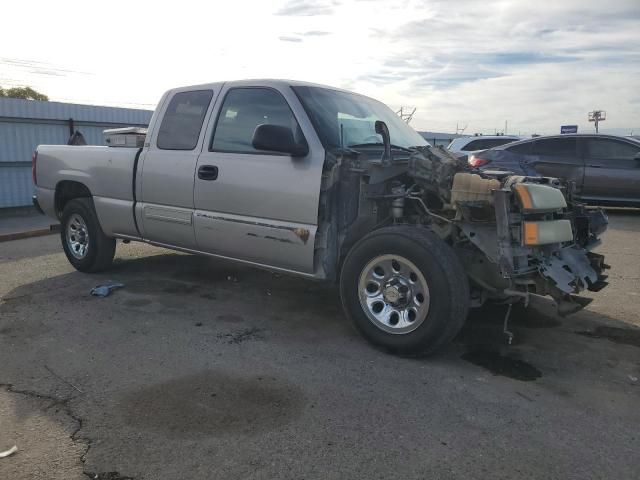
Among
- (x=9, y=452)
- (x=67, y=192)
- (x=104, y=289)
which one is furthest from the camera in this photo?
(x=67, y=192)

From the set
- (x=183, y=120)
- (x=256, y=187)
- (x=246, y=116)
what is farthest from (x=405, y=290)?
(x=183, y=120)

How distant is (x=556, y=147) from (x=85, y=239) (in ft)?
29.7

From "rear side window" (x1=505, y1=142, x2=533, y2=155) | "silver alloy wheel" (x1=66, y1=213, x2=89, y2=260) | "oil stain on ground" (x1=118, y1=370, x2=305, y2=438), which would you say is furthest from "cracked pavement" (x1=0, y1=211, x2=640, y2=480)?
"rear side window" (x1=505, y1=142, x2=533, y2=155)

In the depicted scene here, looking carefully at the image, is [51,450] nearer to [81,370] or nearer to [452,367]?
[81,370]

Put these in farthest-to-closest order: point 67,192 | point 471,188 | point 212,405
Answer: point 67,192, point 471,188, point 212,405

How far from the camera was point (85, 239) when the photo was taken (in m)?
6.28

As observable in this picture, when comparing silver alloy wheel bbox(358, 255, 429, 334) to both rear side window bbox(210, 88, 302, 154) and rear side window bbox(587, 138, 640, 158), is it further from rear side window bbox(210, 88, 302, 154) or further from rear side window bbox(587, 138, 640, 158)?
rear side window bbox(587, 138, 640, 158)

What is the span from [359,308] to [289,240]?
804 millimetres

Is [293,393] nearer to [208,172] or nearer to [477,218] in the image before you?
[477,218]

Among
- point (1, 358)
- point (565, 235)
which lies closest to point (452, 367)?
point (565, 235)

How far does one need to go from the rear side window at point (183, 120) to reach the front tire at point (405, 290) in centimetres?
207

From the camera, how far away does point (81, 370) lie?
12.1 feet

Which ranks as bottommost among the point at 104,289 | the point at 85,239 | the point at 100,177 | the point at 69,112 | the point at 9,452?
the point at 9,452

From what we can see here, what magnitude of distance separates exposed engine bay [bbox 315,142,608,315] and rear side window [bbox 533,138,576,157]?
694 cm
